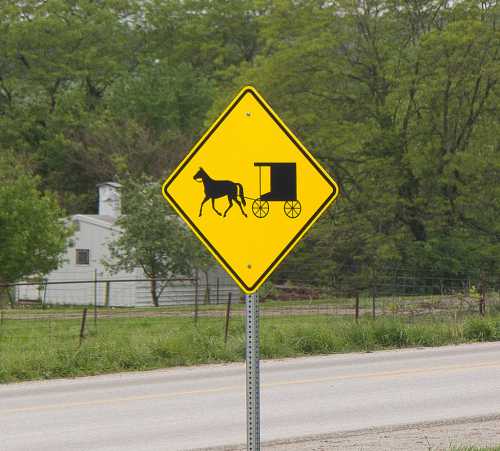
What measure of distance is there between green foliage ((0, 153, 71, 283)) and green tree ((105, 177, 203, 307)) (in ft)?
7.37

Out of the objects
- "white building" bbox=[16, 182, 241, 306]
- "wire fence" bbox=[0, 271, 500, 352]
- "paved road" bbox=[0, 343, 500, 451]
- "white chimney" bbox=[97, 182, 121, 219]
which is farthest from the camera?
"white chimney" bbox=[97, 182, 121, 219]

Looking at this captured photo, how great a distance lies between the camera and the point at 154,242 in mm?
36062

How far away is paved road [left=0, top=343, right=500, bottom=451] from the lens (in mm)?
11093

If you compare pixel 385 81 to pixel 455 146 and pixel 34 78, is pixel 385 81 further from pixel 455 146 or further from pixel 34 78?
pixel 34 78

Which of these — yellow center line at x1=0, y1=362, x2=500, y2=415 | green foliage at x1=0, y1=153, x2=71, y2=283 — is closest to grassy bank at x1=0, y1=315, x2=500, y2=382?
yellow center line at x1=0, y1=362, x2=500, y2=415

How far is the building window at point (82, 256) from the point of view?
42.3 m

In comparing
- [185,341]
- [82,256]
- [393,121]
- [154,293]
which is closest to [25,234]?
[154,293]

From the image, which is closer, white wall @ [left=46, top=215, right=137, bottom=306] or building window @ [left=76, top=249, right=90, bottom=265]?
white wall @ [left=46, top=215, right=137, bottom=306]

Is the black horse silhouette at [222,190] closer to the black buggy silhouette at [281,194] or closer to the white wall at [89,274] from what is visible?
the black buggy silhouette at [281,194]

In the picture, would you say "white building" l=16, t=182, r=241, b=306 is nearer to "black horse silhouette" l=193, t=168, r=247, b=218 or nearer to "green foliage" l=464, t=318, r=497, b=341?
"green foliage" l=464, t=318, r=497, b=341

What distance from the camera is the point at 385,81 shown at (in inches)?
1495

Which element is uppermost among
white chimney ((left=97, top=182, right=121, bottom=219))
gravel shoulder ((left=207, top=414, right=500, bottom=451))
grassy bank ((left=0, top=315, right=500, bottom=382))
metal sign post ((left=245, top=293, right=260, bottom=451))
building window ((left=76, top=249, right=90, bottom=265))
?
white chimney ((left=97, top=182, right=121, bottom=219))

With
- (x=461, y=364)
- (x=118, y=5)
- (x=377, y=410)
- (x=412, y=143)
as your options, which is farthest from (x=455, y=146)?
(x=118, y=5)

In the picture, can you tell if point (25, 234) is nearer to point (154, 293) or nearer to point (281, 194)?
point (154, 293)
